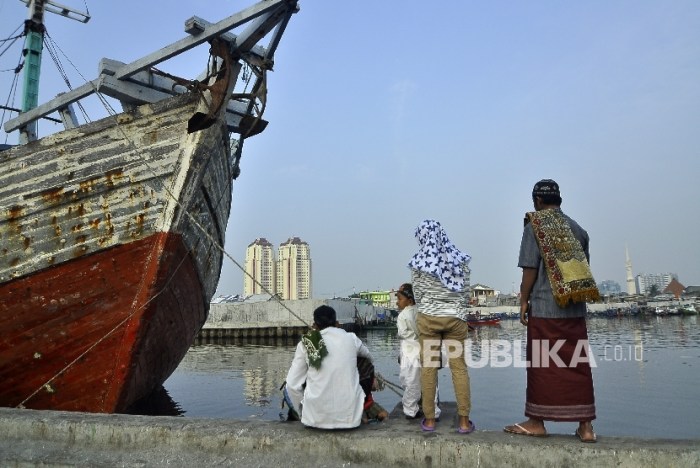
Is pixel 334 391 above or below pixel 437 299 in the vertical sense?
below

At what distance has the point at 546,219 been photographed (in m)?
3.02

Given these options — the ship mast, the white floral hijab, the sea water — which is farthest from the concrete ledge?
the ship mast

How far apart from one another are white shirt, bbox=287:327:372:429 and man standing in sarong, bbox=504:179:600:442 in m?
0.91

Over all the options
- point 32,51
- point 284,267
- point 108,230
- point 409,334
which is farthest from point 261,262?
point 409,334

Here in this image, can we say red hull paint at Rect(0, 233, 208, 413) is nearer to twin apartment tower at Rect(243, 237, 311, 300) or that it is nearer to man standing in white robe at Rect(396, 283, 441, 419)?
man standing in white robe at Rect(396, 283, 441, 419)

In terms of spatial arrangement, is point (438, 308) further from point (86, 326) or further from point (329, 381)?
point (86, 326)

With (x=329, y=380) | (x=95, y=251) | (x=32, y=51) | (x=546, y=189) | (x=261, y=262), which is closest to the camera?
(x=329, y=380)

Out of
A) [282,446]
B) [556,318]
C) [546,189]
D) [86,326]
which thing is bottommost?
[282,446]

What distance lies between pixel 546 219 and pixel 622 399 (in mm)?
10433

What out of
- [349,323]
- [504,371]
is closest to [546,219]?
[504,371]

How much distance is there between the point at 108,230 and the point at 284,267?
90.0 metres

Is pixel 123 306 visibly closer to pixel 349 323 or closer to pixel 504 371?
pixel 504 371

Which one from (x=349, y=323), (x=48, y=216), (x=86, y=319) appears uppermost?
(x=48, y=216)

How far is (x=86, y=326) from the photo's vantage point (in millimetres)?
5973
